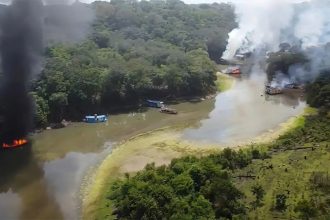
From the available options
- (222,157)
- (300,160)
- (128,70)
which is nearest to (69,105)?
(128,70)

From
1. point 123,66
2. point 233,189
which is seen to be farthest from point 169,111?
point 233,189

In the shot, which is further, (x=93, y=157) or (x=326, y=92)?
(x=326, y=92)

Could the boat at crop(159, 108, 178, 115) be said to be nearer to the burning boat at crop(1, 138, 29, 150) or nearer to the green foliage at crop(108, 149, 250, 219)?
the burning boat at crop(1, 138, 29, 150)

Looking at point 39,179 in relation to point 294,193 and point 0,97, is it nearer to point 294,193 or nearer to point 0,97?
point 0,97

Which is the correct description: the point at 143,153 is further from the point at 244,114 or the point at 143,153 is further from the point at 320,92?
the point at 320,92

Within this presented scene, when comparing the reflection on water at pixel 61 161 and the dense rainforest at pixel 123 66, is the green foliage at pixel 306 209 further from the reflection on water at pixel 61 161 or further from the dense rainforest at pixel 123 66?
the dense rainforest at pixel 123 66

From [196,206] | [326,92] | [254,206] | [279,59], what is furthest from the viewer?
[279,59]
